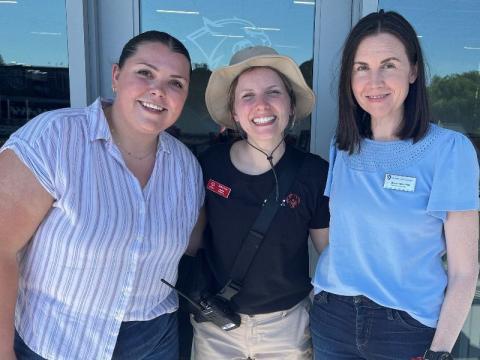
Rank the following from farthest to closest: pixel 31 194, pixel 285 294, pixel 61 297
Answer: pixel 285 294 < pixel 61 297 < pixel 31 194

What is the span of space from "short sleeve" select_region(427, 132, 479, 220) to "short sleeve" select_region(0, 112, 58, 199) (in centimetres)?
118

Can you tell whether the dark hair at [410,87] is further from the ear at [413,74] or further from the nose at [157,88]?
the nose at [157,88]

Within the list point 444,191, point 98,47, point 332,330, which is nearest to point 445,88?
point 444,191

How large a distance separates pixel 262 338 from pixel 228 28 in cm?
168

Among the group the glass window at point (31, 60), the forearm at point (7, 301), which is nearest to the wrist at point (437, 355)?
the forearm at point (7, 301)

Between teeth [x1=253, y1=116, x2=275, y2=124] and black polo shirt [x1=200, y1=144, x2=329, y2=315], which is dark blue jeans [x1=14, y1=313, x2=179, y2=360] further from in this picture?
teeth [x1=253, y1=116, x2=275, y2=124]

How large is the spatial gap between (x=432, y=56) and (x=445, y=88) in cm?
21

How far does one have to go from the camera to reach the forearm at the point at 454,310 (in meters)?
1.59

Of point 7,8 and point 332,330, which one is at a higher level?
point 7,8

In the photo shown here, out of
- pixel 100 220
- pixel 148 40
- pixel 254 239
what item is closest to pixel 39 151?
pixel 100 220

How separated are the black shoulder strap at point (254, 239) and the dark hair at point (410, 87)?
0.90 feet

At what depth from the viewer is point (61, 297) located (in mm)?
1589

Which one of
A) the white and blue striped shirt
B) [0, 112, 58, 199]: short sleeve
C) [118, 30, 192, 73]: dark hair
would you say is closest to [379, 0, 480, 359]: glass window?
[118, 30, 192, 73]: dark hair

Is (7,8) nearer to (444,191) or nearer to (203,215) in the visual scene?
(203,215)
